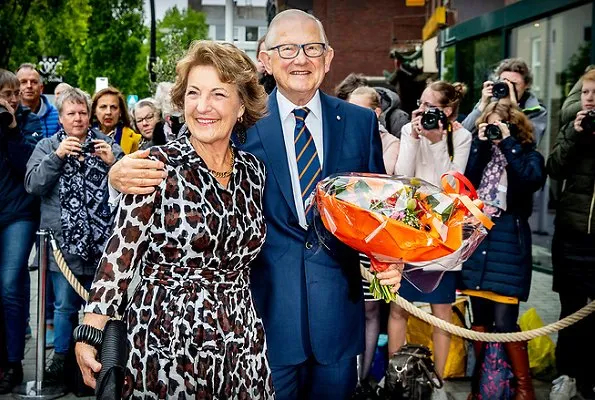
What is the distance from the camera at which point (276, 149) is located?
12.1 ft

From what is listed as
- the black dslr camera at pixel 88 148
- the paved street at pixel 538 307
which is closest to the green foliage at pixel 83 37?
the paved street at pixel 538 307

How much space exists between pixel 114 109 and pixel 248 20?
105 meters

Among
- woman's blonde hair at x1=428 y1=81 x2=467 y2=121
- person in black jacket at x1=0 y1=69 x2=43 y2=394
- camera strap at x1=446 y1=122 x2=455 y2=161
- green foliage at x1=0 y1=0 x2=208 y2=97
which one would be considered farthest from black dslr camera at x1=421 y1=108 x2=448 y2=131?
green foliage at x1=0 y1=0 x2=208 y2=97

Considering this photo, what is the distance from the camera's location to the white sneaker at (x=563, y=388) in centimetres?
587

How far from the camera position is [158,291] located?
3.07 m

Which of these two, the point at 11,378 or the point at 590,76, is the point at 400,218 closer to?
the point at 590,76

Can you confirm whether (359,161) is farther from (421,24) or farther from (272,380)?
(421,24)

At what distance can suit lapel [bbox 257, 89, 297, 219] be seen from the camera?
11.8ft

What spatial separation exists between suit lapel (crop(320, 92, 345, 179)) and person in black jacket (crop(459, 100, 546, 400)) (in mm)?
2045

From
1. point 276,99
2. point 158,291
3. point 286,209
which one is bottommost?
point 158,291

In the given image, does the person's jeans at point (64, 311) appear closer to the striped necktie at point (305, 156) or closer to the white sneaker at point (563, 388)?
the striped necktie at point (305, 156)

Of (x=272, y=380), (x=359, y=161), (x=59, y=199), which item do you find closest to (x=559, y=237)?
(x=359, y=161)

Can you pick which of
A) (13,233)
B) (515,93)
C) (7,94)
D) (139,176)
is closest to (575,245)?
(515,93)

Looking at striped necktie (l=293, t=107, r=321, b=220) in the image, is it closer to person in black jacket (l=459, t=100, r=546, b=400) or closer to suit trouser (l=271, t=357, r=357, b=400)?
suit trouser (l=271, t=357, r=357, b=400)
